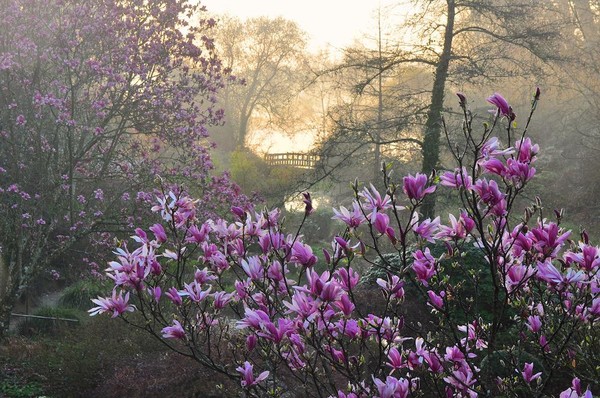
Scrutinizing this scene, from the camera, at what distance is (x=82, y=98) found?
900 cm

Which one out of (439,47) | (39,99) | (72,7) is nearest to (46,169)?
→ (39,99)

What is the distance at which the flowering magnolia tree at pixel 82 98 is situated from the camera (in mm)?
7809

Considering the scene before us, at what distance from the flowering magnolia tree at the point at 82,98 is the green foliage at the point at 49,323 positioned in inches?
111

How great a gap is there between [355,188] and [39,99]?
6305 mm

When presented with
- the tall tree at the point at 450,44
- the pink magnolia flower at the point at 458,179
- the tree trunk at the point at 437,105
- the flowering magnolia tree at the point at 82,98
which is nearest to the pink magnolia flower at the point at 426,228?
the pink magnolia flower at the point at 458,179

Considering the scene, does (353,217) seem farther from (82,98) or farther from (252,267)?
(82,98)

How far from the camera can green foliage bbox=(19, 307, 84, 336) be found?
11.3 m

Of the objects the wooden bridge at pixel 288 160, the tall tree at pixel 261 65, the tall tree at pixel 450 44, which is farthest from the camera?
the tall tree at pixel 261 65

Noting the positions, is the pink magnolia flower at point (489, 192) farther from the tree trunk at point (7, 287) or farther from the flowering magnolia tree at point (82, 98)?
the tree trunk at point (7, 287)

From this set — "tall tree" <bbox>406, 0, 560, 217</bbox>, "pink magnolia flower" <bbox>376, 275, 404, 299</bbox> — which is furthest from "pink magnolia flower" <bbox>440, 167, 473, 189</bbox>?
"tall tree" <bbox>406, 0, 560, 217</bbox>

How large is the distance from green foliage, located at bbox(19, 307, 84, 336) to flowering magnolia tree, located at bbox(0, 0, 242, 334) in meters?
2.82

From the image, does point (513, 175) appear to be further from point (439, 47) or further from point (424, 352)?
point (439, 47)

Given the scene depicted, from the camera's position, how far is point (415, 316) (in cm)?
761

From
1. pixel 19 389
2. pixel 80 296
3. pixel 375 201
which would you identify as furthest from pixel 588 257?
pixel 80 296
